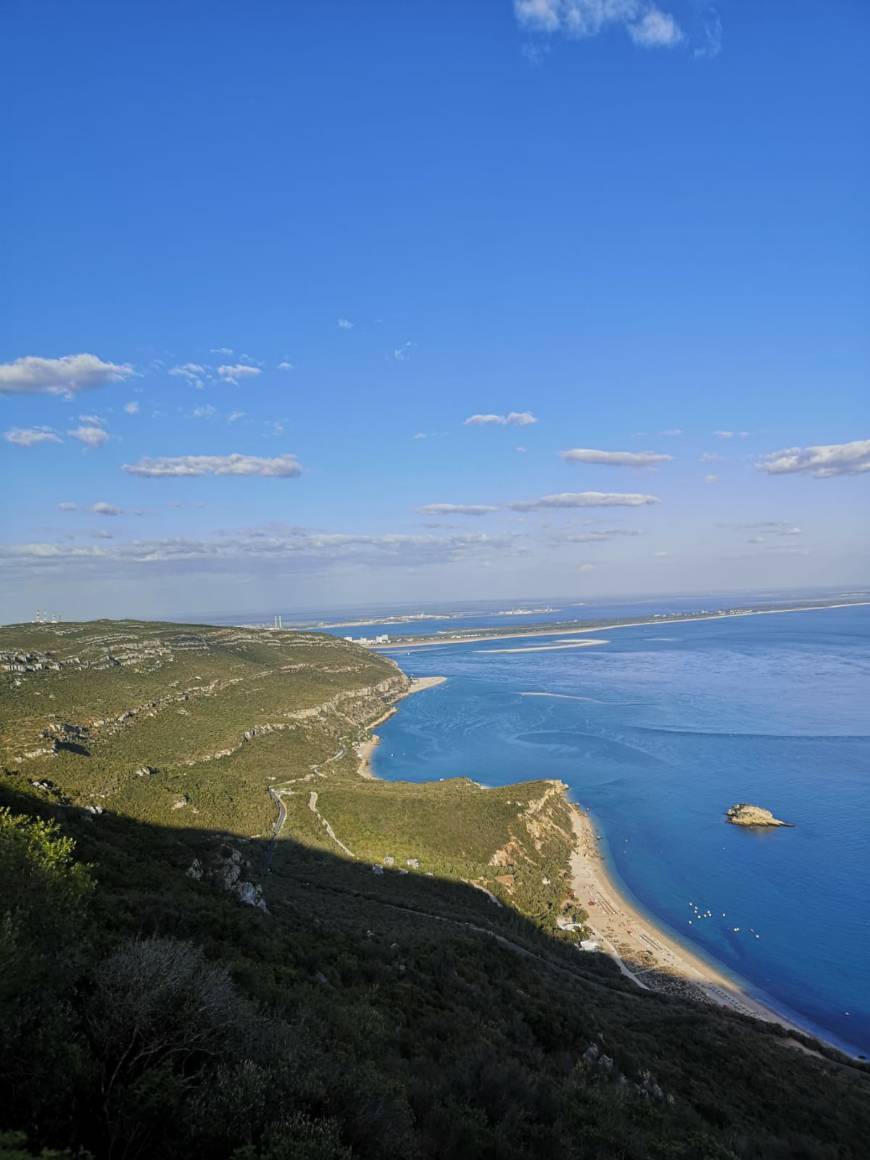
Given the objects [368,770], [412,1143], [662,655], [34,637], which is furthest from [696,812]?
[662,655]

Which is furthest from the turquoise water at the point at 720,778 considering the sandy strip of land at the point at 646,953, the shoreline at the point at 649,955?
the sandy strip of land at the point at 646,953

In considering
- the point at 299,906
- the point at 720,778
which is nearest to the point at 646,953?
the point at 299,906

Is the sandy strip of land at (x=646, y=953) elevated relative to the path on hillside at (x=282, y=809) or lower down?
lower down

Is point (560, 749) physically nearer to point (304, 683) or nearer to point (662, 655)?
point (304, 683)

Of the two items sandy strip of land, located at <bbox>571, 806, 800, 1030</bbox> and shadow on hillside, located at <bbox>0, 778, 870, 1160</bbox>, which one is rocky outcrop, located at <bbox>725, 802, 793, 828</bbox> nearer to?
sandy strip of land, located at <bbox>571, 806, 800, 1030</bbox>

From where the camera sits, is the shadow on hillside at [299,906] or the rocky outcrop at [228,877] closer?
the shadow on hillside at [299,906]

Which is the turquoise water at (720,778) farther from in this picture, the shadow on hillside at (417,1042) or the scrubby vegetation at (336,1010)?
the shadow on hillside at (417,1042)
